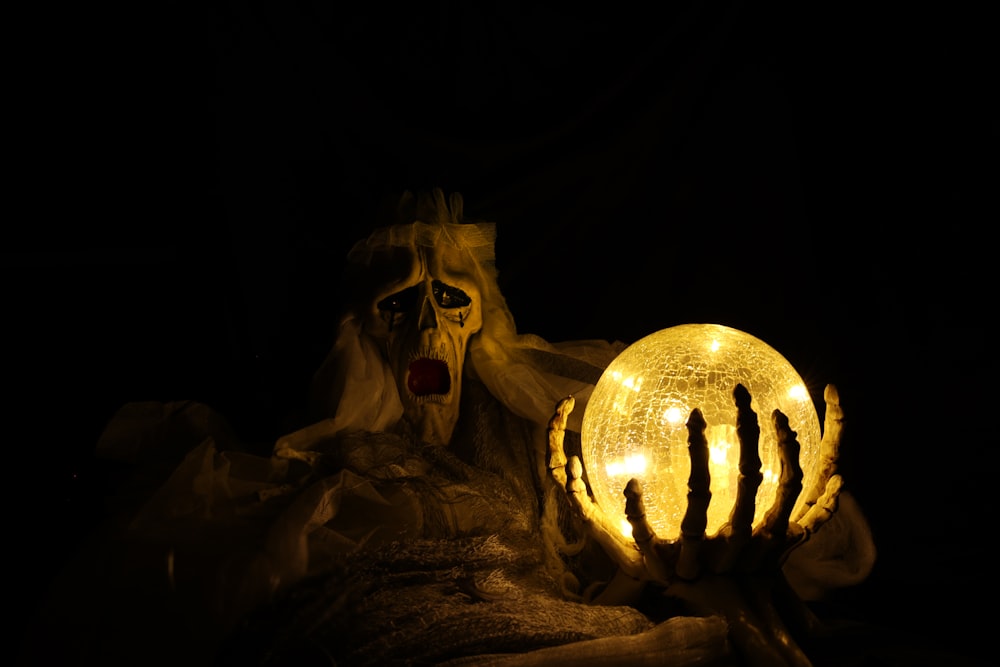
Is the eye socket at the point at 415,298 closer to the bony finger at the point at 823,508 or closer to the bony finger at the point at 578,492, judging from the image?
the bony finger at the point at 578,492

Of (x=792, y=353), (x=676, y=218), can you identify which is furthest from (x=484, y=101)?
(x=792, y=353)

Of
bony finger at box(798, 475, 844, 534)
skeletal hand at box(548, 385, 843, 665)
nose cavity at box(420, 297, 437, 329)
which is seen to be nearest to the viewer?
skeletal hand at box(548, 385, 843, 665)

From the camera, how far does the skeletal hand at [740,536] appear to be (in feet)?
2.76

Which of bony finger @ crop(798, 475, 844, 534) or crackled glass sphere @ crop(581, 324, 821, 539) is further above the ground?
crackled glass sphere @ crop(581, 324, 821, 539)

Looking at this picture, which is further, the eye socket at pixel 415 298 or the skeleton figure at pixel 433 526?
the eye socket at pixel 415 298

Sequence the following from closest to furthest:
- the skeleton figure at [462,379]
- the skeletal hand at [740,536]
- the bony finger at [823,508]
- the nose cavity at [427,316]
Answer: the skeletal hand at [740,536] → the bony finger at [823,508] → the skeleton figure at [462,379] → the nose cavity at [427,316]

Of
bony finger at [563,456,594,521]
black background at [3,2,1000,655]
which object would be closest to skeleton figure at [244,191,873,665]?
bony finger at [563,456,594,521]

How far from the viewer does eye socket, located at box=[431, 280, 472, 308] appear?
128 centimetres

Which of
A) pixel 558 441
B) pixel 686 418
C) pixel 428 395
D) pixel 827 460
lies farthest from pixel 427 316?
pixel 827 460

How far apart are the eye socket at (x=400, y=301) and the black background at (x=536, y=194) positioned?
4.2 inches

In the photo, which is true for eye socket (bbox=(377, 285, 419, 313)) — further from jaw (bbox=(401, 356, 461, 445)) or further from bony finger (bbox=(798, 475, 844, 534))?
bony finger (bbox=(798, 475, 844, 534))

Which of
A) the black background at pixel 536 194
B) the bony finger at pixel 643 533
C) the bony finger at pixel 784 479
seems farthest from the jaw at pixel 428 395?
the bony finger at pixel 784 479

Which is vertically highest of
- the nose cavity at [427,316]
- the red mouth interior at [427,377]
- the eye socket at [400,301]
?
the eye socket at [400,301]

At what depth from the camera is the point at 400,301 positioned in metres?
1.28
